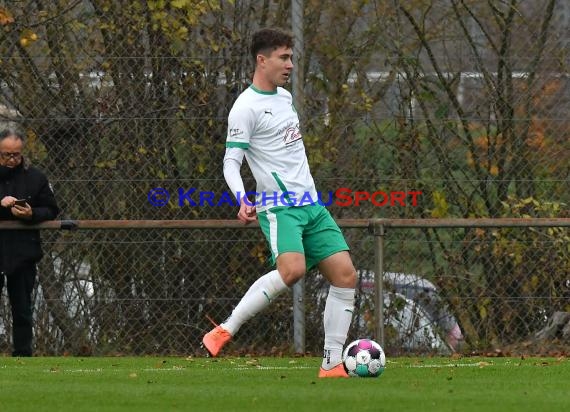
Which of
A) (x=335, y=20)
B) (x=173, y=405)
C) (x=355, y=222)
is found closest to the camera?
(x=173, y=405)

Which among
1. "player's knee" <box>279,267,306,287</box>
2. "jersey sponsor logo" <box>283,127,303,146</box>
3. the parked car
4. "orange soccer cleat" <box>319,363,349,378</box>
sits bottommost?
the parked car

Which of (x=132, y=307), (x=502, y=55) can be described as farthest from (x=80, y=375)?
(x=502, y=55)

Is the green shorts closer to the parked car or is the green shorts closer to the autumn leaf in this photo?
the parked car

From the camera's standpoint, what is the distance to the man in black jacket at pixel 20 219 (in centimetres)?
1027

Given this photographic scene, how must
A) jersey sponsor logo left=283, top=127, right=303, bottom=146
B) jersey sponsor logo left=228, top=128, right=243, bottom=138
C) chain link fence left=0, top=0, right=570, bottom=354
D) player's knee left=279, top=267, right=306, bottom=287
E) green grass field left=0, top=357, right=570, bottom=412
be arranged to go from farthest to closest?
chain link fence left=0, top=0, right=570, bottom=354, jersey sponsor logo left=283, top=127, right=303, bottom=146, jersey sponsor logo left=228, top=128, right=243, bottom=138, player's knee left=279, top=267, right=306, bottom=287, green grass field left=0, top=357, right=570, bottom=412

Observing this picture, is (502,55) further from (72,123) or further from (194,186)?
(72,123)

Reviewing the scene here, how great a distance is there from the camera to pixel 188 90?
11070mm

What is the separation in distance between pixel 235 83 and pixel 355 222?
1537 mm

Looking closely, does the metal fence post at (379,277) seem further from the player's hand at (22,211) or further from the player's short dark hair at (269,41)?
the player's short dark hair at (269,41)

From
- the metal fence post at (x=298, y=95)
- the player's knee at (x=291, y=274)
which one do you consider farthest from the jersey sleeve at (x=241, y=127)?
the metal fence post at (x=298, y=95)

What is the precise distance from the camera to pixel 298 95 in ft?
35.7

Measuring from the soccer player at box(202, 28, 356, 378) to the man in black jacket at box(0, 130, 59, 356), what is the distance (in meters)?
2.80

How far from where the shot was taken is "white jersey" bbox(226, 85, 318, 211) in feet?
26.0

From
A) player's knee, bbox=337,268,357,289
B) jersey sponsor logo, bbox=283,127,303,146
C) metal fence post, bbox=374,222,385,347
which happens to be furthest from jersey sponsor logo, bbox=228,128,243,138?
metal fence post, bbox=374,222,385,347
